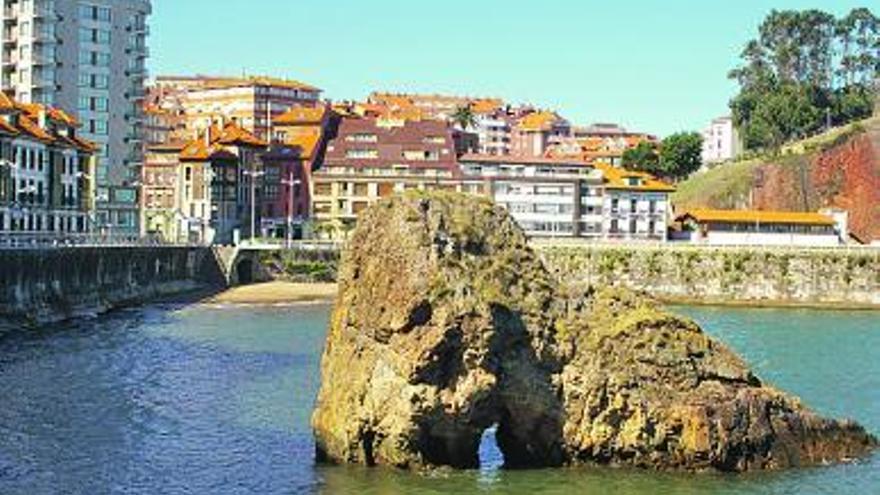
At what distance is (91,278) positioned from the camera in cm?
9650

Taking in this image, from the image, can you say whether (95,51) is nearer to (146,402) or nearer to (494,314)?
(146,402)

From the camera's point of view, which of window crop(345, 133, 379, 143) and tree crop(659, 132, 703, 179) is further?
tree crop(659, 132, 703, 179)

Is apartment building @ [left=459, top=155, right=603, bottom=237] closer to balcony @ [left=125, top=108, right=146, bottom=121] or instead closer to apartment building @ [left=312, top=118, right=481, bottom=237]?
apartment building @ [left=312, top=118, right=481, bottom=237]

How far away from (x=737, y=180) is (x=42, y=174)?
9798cm

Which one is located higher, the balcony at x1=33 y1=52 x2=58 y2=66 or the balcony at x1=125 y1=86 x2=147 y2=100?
the balcony at x1=33 y1=52 x2=58 y2=66

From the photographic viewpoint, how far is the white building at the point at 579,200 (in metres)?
159

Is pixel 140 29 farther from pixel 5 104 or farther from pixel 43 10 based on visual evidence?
pixel 5 104

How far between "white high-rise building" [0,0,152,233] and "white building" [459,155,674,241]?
143 feet

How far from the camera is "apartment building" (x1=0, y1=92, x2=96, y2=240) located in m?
104

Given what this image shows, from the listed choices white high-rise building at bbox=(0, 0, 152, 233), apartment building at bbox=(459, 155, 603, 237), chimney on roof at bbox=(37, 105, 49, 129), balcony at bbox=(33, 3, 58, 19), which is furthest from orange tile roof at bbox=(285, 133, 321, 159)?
chimney on roof at bbox=(37, 105, 49, 129)

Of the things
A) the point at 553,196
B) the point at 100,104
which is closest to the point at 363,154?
the point at 553,196

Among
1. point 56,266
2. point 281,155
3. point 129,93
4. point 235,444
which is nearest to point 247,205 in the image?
point 281,155

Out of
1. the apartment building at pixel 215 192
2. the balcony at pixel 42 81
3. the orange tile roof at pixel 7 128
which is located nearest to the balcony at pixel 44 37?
the balcony at pixel 42 81

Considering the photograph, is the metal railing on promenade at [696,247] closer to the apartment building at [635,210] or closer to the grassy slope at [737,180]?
the apartment building at [635,210]
